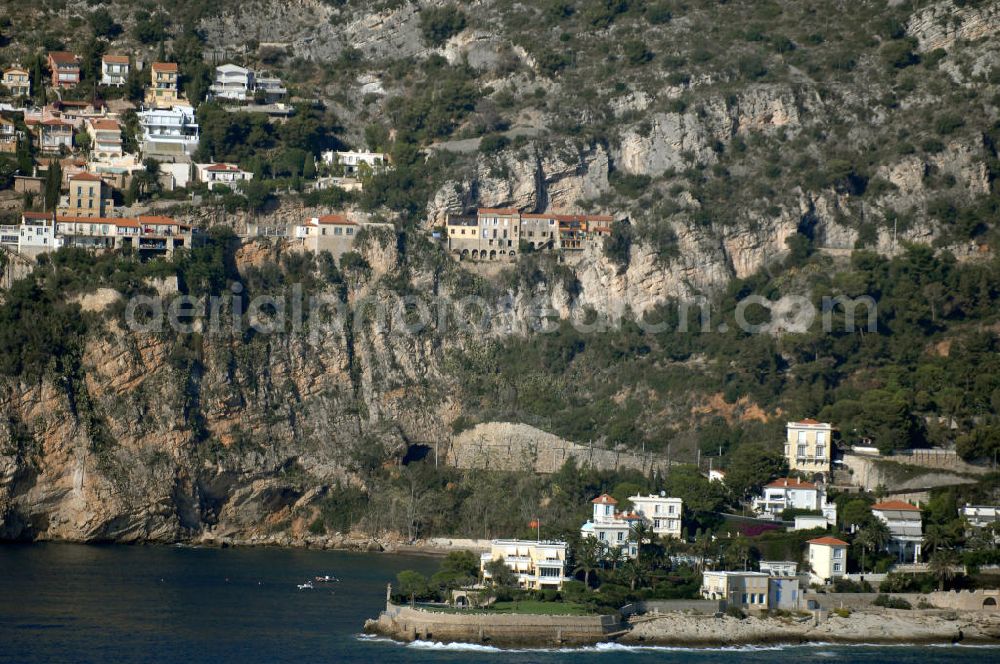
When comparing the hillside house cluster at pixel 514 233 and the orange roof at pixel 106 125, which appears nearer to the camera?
the hillside house cluster at pixel 514 233

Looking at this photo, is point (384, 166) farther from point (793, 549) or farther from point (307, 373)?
point (793, 549)

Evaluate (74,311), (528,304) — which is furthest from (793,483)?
(74,311)

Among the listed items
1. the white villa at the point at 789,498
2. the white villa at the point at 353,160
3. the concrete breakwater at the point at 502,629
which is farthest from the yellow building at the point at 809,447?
the white villa at the point at 353,160

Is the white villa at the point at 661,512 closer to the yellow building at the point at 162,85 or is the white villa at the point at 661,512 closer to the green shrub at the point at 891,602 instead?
the green shrub at the point at 891,602

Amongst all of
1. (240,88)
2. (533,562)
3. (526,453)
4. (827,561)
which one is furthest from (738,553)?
(240,88)

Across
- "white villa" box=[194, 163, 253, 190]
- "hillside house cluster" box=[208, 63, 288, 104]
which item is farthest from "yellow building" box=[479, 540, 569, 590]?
"hillside house cluster" box=[208, 63, 288, 104]

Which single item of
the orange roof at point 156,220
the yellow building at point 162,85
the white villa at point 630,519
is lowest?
the white villa at point 630,519

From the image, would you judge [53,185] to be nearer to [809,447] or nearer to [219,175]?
[219,175]
